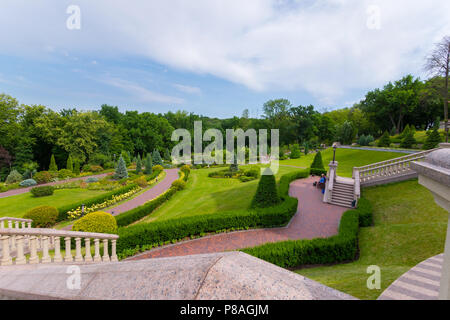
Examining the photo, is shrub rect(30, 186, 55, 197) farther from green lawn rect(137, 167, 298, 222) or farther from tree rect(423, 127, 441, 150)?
tree rect(423, 127, 441, 150)

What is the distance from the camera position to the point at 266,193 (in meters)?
10.9

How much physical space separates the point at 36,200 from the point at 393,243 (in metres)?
24.2

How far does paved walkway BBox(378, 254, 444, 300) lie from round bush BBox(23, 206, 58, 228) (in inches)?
593

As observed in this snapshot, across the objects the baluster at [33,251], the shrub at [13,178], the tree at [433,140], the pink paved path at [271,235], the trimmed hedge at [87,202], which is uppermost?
the tree at [433,140]

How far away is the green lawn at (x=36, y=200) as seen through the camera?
13859 millimetres

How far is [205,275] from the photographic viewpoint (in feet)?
5.55

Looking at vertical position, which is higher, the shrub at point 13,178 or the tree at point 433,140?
the tree at point 433,140

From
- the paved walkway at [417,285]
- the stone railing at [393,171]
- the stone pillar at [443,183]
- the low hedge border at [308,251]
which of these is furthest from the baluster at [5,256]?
the stone railing at [393,171]

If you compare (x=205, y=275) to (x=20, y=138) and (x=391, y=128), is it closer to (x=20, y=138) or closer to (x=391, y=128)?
(x=20, y=138)

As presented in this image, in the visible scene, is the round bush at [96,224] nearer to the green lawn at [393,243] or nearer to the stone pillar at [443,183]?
the green lawn at [393,243]

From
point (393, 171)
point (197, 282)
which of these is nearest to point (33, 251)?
point (197, 282)

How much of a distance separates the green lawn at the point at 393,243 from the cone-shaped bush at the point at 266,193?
434 cm

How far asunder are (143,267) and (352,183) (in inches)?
593
